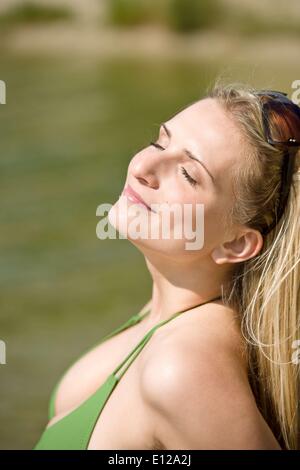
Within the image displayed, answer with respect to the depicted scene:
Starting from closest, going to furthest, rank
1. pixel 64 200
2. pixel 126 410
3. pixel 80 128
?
pixel 126 410 → pixel 64 200 → pixel 80 128

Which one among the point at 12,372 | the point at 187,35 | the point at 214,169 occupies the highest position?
the point at 187,35

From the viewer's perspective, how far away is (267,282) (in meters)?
1.71

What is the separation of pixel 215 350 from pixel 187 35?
741 cm

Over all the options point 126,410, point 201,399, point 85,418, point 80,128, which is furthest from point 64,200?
point 201,399

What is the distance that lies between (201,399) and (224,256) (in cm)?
33

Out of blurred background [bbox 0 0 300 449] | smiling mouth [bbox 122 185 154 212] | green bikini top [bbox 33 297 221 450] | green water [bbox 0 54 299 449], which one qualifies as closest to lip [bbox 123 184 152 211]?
smiling mouth [bbox 122 185 154 212]

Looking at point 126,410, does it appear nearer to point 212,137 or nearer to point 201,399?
point 201,399

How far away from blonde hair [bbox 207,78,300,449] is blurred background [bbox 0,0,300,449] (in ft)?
1.84

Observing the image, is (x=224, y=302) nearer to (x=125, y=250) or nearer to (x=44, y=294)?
(x=44, y=294)

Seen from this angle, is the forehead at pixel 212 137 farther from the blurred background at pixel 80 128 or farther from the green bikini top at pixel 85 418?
the blurred background at pixel 80 128

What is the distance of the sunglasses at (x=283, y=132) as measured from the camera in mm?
1668

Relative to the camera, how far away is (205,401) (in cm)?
150

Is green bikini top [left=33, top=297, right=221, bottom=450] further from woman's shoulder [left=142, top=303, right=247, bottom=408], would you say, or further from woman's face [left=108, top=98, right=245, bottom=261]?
woman's face [left=108, top=98, right=245, bottom=261]
